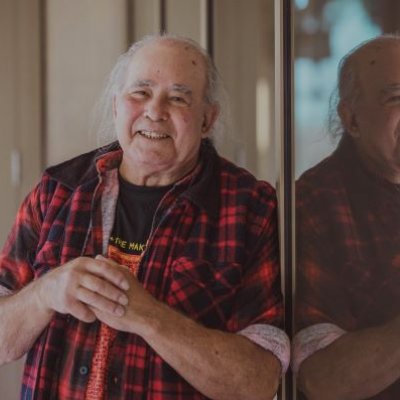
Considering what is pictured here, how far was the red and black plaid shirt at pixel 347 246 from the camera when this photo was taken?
1.10 meters

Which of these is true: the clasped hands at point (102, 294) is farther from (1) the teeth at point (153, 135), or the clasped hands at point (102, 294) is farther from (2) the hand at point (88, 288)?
(1) the teeth at point (153, 135)

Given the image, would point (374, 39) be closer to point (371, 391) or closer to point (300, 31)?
point (300, 31)

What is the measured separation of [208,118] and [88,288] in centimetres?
45

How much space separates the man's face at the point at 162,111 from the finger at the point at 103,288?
0.90ft

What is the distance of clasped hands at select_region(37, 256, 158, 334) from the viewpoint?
112cm

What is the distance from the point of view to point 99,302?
112 centimetres

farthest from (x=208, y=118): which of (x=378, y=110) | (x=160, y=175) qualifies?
(x=378, y=110)

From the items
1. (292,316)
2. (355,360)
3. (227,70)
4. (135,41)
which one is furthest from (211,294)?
(135,41)

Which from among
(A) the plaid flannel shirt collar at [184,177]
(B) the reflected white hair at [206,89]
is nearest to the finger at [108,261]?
(A) the plaid flannel shirt collar at [184,177]

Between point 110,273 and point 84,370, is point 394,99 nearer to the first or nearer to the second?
point 110,273

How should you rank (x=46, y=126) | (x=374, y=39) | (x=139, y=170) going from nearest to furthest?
(x=374, y=39)
(x=139, y=170)
(x=46, y=126)

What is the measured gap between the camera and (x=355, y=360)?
114cm

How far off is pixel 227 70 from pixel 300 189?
307 mm

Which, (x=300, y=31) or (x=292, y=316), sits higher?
(x=300, y=31)
